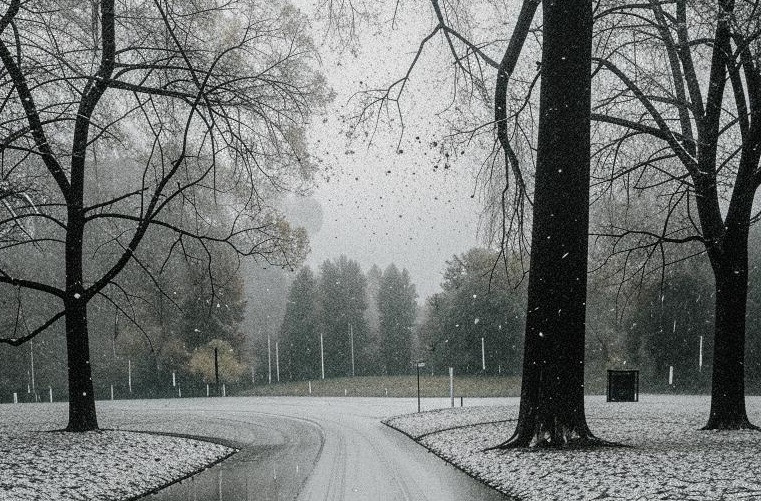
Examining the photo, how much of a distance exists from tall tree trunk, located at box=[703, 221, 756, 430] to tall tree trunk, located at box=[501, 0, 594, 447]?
4.23 meters

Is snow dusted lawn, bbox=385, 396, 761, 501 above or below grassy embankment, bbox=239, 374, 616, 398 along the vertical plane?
above

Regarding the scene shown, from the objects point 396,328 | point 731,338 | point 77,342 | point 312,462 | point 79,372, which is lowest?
point 396,328

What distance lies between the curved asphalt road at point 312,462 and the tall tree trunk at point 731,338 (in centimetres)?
550

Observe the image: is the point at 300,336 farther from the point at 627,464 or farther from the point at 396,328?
the point at 627,464

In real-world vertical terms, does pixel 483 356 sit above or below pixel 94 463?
below

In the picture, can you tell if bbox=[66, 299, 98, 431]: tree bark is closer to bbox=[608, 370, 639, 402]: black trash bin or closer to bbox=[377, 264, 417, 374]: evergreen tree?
bbox=[608, 370, 639, 402]: black trash bin

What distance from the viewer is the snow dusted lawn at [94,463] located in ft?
26.1

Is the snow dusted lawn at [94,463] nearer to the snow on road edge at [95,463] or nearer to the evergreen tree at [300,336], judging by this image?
the snow on road edge at [95,463]

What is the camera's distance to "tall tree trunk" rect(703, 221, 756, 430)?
11.7 m

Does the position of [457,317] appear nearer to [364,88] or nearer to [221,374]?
[221,374]

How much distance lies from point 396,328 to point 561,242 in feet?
147

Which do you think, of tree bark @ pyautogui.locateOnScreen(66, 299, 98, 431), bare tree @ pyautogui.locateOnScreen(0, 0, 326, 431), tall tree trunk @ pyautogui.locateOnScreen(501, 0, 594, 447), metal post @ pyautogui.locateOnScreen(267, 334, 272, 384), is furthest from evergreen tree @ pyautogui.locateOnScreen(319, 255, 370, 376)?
tall tree trunk @ pyautogui.locateOnScreen(501, 0, 594, 447)

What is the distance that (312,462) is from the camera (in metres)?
11.0

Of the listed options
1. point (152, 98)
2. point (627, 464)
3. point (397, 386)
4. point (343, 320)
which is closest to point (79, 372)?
point (152, 98)
